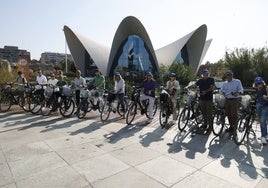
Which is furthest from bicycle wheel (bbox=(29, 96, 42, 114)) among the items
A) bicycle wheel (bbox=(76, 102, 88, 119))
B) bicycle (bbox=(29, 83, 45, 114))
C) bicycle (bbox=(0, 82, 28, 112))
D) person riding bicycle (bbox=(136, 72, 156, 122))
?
person riding bicycle (bbox=(136, 72, 156, 122))

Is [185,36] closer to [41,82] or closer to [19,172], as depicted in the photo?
[41,82]

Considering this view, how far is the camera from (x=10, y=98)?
866 centimetres

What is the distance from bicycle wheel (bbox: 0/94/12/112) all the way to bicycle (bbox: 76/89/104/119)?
338 centimetres

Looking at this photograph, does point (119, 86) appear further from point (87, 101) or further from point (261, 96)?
point (261, 96)

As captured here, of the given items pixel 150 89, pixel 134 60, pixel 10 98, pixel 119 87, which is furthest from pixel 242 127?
pixel 134 60

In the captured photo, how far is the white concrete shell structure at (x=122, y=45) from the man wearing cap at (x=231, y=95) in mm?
28207

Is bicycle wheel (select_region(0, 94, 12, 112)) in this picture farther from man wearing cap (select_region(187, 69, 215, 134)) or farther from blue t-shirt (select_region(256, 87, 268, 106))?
blue t-shirt (select_region(256, 87, 268, 106))

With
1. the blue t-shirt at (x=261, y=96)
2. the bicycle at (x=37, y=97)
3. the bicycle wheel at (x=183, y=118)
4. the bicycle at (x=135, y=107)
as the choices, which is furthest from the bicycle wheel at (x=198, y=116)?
the bicycle at (x=37, y=97)

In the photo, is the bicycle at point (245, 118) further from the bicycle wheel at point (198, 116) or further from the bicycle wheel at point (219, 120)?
the bicycle wheel at point (198, 116)

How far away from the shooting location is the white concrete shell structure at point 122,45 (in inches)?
1335

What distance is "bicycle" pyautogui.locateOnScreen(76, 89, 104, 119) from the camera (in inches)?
291

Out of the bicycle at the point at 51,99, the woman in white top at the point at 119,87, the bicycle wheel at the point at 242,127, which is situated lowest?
the bicycle wheel at the point at 242,127

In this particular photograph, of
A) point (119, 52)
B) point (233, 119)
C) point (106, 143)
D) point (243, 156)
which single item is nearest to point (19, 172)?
point (106, 143)

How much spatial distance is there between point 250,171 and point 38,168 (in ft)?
11.8
